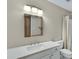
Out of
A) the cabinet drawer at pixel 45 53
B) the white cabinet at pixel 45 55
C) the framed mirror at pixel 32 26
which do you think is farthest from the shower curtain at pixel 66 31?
the cabinet drawer at pixel 45 53

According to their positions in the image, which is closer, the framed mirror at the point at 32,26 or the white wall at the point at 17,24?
the white wall at the point at 17,24

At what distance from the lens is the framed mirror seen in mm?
2111

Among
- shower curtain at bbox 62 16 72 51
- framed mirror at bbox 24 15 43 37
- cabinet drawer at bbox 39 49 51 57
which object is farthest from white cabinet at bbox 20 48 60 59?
shower curtain at bbox 62 16 72 51

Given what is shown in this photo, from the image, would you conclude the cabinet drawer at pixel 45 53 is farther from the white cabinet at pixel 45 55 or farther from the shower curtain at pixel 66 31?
the shower curtain at pixel 66 31

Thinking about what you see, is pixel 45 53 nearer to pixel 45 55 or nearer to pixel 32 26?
pixel 45 55

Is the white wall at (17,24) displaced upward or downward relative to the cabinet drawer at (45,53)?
upward

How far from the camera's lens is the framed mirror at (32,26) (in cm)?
211

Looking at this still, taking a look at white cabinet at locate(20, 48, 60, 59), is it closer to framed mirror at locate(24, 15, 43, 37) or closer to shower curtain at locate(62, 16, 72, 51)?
framed mirror at locate(24, 15, 43, 37)
